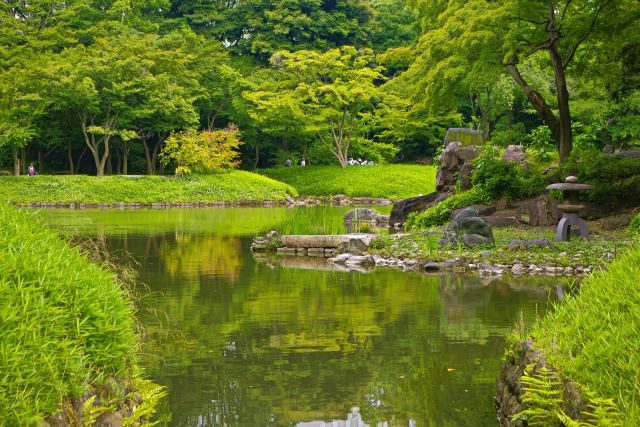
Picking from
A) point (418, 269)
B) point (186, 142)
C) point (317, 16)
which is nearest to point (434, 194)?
point (418, 269)

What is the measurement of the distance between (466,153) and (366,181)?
57.2ft

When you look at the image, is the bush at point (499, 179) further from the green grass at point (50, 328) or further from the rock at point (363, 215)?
the green grass at point (50, 328)

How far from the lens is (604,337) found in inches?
126

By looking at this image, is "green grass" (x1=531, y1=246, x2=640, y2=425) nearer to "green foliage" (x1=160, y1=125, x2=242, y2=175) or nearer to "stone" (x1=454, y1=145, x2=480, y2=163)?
"stone" (x1=454, y1=145, x2=480, y2=163)

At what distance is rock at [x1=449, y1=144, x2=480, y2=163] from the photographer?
18297mm

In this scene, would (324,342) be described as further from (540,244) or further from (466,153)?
(466,153)

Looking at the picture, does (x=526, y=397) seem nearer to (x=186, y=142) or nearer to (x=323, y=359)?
(x=323, y=359)

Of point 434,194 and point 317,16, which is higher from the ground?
point 317,16

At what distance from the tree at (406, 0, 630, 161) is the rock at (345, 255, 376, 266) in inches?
A: 216

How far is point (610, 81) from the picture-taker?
16031 millimetres

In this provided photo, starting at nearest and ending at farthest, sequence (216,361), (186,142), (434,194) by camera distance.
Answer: (216,361) → (434,194) → (186,142)

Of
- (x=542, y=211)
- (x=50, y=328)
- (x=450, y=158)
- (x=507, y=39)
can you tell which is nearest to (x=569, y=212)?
(x=542, y=211)

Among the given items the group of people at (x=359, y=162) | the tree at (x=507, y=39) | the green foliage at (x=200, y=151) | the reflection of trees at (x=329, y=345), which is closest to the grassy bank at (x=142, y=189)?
the green foliage at (x=200, y=151)

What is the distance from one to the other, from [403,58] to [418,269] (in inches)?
399
